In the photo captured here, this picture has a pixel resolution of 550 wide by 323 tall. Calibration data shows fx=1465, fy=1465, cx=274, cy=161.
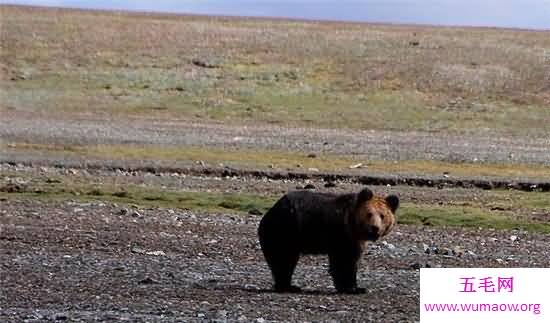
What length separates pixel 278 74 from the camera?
57.6 meters

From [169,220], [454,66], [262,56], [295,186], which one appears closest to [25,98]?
[262,56]

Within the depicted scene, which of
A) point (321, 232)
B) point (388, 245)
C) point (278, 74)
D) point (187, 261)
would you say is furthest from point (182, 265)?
point (278, 74)

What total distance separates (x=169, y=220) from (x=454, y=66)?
41.2m

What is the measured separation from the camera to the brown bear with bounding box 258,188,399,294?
1402cm

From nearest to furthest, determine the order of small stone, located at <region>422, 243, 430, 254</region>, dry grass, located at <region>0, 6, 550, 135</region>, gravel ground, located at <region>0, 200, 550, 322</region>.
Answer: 1. gravel ground, located at <region>0, 200, 550, 322</region>
2. small stone, located at <region>422, 243, 430, 254</region>
3. dry grass, located at <region>0, 6, 550, 135</region>

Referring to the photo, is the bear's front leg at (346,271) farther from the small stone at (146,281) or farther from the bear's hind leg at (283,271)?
the small stone at (146,281)

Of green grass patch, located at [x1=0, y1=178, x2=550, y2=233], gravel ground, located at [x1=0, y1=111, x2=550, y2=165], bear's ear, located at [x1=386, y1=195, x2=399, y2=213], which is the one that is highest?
bear's ear, located at [x1=386, y1=195, x2=399, y2=213]

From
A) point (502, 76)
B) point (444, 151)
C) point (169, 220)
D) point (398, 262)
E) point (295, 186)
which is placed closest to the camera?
point (398, 262)

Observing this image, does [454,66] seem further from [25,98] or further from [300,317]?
[300,317]

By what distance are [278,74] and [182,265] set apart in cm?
4161

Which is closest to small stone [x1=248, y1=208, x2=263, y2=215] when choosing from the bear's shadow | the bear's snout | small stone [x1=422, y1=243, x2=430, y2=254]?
small stone [x1=422, y1=243, x2=430, y2=254]

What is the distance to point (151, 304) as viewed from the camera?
13.4 m

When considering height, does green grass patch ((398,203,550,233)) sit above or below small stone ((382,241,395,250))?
below

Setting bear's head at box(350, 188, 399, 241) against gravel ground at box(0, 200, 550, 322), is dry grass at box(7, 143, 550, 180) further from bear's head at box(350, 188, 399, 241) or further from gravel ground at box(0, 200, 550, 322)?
bear's head at box(350, 188, 399, 241)
